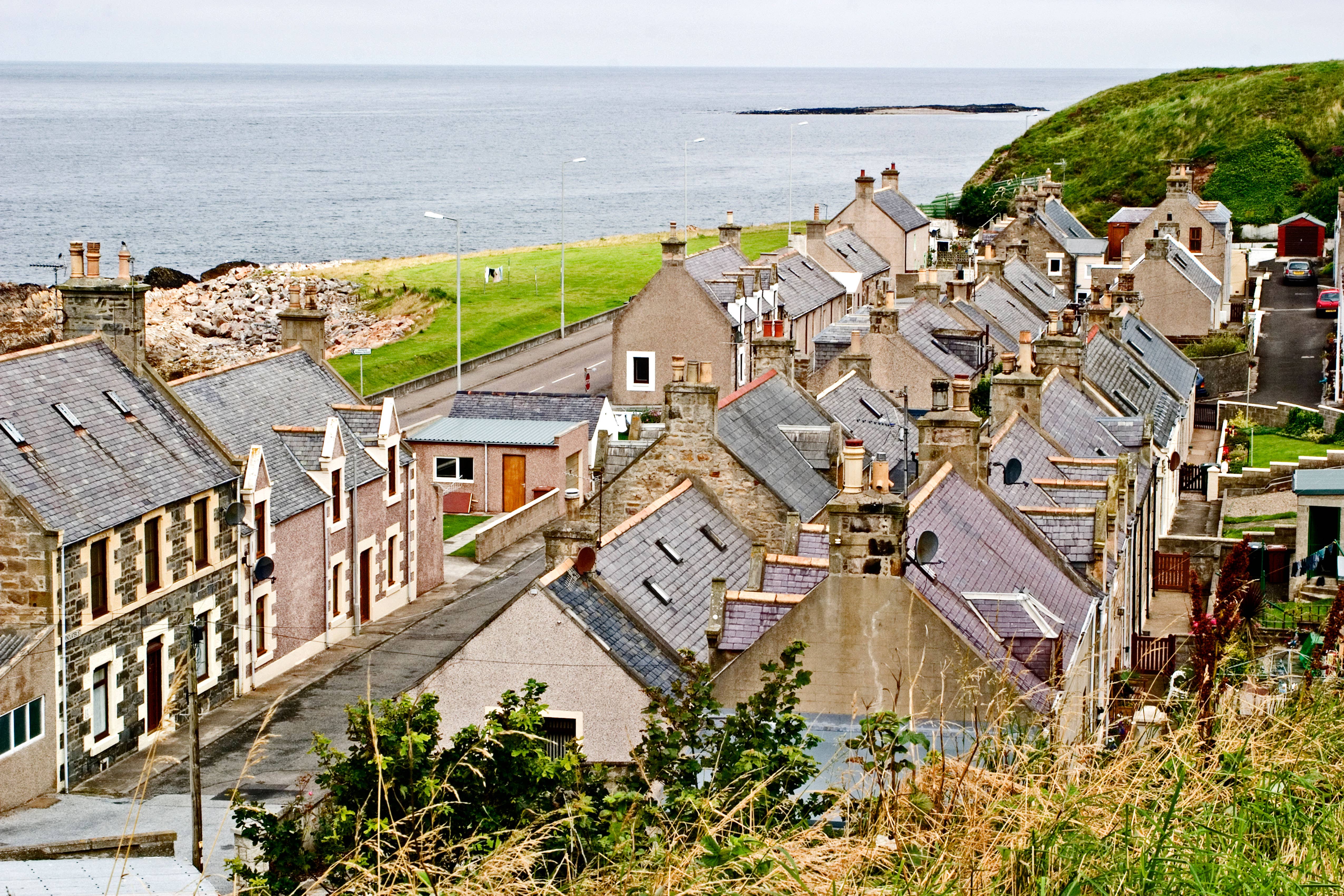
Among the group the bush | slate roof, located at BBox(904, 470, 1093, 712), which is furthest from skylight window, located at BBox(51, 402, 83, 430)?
the bush

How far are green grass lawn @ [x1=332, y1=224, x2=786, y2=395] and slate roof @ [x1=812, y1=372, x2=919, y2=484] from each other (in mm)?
37054

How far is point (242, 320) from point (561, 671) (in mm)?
88489

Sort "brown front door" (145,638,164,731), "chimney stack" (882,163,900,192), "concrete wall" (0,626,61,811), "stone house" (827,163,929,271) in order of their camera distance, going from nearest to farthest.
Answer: "concrete wall" (0,626,61,811) → "brown front door" (145,638,164,731) → "stone house" (827,163,929,271) → "chimney stack" (882,163,900,192)

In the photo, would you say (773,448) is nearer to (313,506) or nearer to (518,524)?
(313,506)

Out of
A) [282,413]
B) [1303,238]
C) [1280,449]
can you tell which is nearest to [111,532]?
[282,413]

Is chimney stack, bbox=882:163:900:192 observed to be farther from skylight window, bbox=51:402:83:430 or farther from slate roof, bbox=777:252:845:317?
skylight window, bbox=51:402:83:430

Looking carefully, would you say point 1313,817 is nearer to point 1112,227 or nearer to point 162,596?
point 162,596

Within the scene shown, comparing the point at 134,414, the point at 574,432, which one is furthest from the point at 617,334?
the point at 134,414

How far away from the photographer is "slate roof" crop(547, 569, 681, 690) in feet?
81.3

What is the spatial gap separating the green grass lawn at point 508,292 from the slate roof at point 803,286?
9.53m

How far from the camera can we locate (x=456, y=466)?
5847 cm

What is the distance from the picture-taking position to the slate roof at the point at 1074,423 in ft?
137

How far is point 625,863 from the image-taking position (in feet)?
32.6

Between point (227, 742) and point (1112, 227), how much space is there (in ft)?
253
